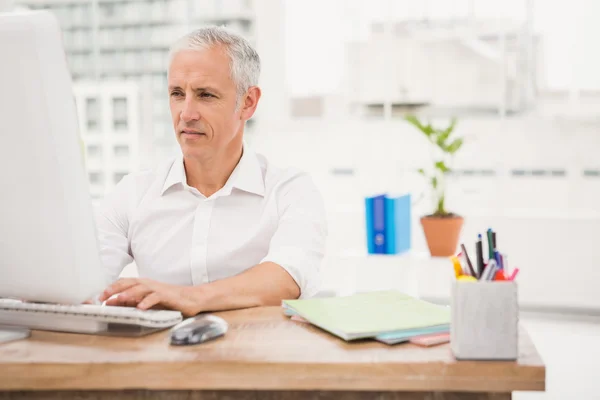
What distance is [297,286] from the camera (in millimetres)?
1619

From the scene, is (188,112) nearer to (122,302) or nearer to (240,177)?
(240,177)

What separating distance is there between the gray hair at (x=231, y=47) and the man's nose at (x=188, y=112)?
0.12 metres

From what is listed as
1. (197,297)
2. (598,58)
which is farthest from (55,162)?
(598,58)

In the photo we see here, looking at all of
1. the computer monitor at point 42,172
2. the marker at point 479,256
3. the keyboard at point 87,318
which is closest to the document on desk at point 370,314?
the marker at point 479,256

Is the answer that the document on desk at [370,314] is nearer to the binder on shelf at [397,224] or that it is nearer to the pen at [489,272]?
the pen at [489,272]

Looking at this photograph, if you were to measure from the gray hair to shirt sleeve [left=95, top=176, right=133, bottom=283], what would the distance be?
41 cm

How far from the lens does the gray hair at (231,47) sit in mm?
1720

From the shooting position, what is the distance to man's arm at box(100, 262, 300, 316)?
1317mm

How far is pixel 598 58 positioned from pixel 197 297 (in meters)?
3.25

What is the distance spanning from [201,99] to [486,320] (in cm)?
100

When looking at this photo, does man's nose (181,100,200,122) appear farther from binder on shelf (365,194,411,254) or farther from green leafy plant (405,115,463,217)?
green leafy plant (405,115,463,217)

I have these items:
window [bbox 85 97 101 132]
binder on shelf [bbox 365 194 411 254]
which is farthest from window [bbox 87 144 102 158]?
binder on shelf [bbox 365 194 411 254]

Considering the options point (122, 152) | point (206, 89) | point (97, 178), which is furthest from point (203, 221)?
point (97, 178)

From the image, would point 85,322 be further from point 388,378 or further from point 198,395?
point 388,378
